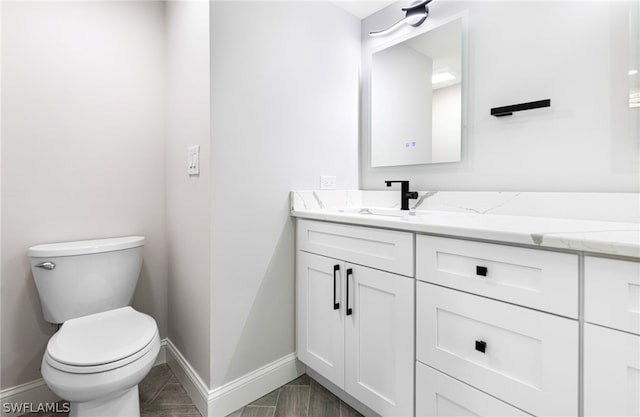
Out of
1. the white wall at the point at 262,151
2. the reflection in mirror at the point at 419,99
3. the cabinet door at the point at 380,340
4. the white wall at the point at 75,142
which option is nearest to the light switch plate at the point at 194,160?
the white wall at the point at 262,151

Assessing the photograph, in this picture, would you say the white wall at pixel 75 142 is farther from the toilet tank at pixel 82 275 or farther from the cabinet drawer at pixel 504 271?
the cabinet drawer at pixel 504 271

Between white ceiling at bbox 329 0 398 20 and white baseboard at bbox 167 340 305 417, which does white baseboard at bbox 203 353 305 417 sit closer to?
white baseboard at bbox 167 340 305 417

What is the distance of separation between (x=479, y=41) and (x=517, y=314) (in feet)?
4.25

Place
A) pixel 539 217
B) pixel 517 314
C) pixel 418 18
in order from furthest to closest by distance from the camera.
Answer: pixel 418 18, pixel 539 217, pixel 517 314

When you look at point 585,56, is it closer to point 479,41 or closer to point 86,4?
point 479,41

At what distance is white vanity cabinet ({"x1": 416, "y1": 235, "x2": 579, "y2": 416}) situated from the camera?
77 centimetres

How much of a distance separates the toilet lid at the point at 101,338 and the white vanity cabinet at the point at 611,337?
56.4 inches

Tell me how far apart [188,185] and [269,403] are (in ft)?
3.79

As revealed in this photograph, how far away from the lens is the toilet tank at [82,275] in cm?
133

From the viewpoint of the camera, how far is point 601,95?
1139 millimetres

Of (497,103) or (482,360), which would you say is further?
(497,103)

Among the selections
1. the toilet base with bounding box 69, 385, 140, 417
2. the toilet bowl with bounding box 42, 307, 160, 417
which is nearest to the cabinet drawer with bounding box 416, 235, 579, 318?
the toilet bowl with bounding box 42, 307, 160, 417

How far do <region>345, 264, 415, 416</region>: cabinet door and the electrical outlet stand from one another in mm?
618

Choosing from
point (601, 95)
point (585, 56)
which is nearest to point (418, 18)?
point (585, 56)
